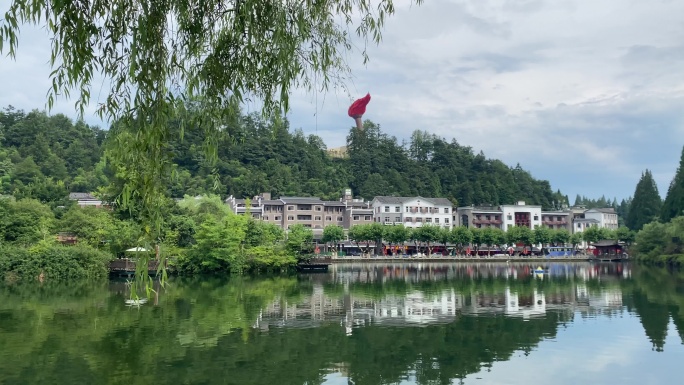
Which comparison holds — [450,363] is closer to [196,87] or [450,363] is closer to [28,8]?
[196,87]

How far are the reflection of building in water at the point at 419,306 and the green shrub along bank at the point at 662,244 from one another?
27447 mm

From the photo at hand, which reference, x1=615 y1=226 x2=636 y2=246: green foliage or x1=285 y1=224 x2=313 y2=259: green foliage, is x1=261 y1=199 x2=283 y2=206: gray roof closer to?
x1=285 y1=224 x2=313 y2=259: green foliage

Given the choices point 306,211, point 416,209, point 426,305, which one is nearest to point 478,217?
point 416,209

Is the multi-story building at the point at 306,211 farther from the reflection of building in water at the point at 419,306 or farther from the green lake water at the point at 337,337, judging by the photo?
the green lake water at the point at 337,337

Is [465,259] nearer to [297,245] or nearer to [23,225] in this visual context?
[297,245]

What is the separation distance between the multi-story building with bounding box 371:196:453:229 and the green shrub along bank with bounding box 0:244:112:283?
4406 cm

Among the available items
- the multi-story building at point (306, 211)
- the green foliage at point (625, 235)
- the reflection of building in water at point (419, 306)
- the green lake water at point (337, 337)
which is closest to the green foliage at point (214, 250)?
the green lake water at point (337, 337)

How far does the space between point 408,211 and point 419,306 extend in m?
51.0

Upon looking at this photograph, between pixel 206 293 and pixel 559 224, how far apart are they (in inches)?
2636

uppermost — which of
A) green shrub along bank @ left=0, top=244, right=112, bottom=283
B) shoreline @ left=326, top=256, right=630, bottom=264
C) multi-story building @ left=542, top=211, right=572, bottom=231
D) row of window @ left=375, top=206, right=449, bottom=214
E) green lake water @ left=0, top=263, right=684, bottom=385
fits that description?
row of window @ left=375, top=206, right=449, bottom=214

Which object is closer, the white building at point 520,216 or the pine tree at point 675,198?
the pine tree at point 675,198

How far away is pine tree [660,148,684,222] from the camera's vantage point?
5984 cm

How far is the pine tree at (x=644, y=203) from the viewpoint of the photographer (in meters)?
73.9

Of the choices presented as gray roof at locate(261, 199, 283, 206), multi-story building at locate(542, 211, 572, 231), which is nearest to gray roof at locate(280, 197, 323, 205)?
gray roof at locate(261, 199, 283, 206)
